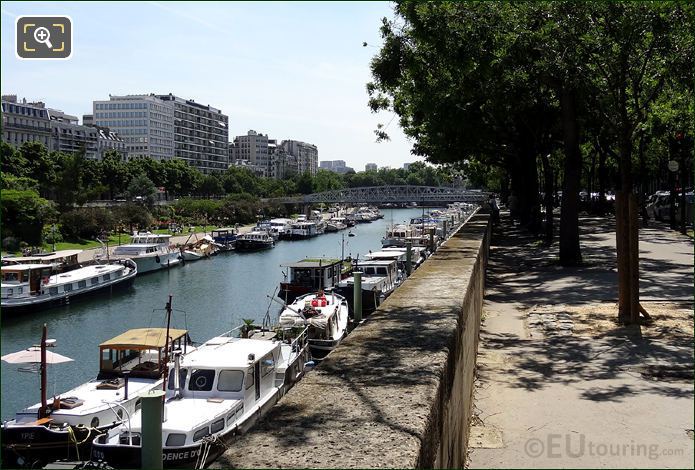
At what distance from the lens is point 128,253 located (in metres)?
59.6

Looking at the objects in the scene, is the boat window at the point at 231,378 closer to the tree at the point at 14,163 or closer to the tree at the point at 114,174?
the tree at the point at 14,163

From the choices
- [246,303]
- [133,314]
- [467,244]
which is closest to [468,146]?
[467,244]

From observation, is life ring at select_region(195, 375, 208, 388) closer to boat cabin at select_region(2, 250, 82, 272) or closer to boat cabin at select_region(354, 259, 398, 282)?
boat cabin at select_region(354, 259, 398, 282)

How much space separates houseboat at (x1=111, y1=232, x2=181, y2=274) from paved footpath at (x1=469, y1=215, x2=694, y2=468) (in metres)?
47.5

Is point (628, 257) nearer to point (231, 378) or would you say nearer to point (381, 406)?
point (381, 406)

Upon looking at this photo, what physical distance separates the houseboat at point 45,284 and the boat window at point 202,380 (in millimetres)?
26557

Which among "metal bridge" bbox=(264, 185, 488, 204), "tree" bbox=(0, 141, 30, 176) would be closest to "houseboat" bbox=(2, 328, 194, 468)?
"tree" bbox=(0, 141, 30, 176)

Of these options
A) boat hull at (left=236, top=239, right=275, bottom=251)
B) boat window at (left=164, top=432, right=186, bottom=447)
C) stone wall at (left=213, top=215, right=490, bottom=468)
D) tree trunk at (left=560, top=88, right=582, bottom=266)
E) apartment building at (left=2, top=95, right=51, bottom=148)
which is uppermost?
apartment building at (left=2, top=95, right=51, bottom=148)

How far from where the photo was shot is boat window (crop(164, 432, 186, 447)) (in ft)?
45.1

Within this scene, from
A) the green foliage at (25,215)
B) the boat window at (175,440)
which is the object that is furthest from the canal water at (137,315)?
the green foliage at (25,215)

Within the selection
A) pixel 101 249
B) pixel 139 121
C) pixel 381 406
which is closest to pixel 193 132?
pixel 139 121

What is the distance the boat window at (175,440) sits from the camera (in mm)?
13758

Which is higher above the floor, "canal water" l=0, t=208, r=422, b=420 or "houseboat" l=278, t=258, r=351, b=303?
"houseboat" l=278, t=258, r=351, b=303

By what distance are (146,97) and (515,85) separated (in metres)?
156
